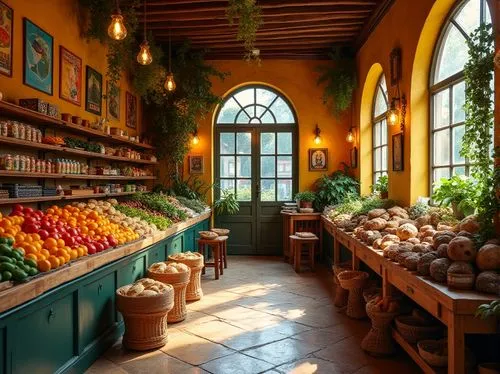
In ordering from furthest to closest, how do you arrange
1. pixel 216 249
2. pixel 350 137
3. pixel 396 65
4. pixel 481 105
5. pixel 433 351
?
1. pixel 350 137
2. pixel 216 249
3. pixel 396 65
4. pixel 481 105
5. pixel 433 351

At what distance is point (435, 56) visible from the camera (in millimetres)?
5305

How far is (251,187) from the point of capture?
9.55 metres

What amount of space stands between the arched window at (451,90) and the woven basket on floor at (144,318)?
3.33 metres

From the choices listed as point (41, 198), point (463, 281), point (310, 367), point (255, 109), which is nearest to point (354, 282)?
point (310, 367)

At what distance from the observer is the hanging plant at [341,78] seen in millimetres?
8508

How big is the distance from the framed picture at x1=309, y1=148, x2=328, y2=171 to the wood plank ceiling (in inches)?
77.5

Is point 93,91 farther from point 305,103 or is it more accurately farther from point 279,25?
point 305,103

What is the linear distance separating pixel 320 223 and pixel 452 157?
4.02 meters

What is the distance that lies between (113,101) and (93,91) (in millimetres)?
814

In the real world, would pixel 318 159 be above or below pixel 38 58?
below

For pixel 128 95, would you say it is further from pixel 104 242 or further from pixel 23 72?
pixel 104 242

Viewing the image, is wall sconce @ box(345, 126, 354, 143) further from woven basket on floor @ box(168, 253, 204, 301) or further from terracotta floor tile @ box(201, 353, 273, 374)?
terracotta floor tile @ box(201, 353, 273, 374)

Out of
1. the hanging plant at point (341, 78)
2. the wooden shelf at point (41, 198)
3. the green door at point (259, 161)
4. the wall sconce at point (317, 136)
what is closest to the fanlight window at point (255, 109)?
the green door at point (259, 161)

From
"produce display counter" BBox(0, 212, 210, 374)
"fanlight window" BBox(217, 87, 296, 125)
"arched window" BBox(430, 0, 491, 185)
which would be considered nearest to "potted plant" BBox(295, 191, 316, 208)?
"fanlight window" BBox(217, 87, 296, 125)
